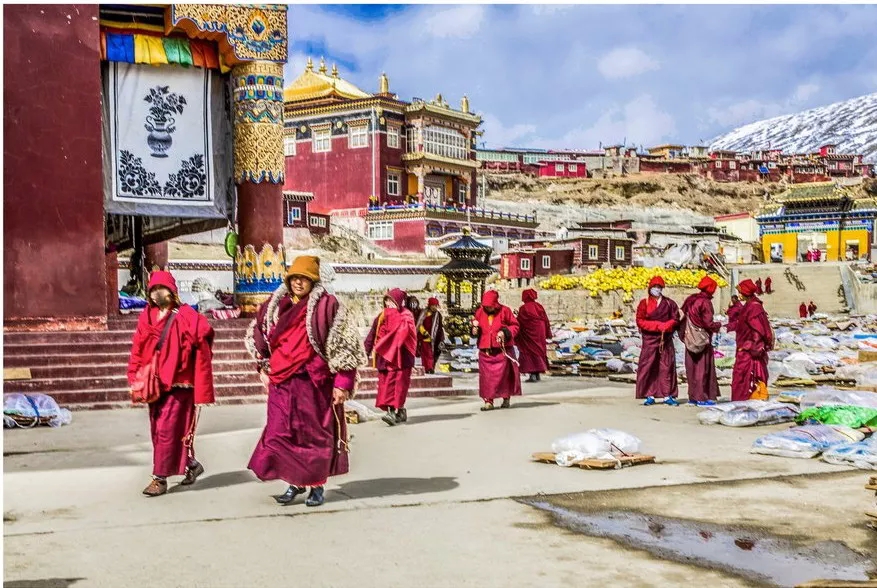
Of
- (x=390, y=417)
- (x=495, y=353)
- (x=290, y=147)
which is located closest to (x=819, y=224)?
(x=290, y=147)

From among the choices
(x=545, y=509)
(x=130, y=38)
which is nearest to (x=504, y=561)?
(x=545, y=509)

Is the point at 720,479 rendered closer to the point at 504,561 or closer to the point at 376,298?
the point at 504,561

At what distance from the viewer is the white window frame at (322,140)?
148ft

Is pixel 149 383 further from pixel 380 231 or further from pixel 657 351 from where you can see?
pixel 380 231

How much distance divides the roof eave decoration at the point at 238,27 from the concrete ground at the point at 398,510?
5.64 metres

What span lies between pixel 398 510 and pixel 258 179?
8.38 meters

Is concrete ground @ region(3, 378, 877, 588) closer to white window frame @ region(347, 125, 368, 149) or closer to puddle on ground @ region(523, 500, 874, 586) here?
puddle on ground @ region(523, 500, 874, 586)

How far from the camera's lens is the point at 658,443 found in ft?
28.6

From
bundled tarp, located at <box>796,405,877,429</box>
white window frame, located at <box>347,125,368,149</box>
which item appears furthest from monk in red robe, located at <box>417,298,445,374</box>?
white window frame, located at <box>347,125,368,149</box>

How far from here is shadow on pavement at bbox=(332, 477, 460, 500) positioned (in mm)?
6375

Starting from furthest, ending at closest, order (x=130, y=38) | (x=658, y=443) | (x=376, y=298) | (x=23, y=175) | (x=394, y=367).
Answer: (x=376, y=298)
(x=130, y=38)
(x=23, y=175)
(x=394, y=367)
(x=658, y=443)

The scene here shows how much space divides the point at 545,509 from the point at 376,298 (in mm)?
26197

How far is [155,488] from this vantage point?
623cm

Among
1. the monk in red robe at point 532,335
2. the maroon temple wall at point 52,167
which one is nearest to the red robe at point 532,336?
the monk in red robe at point 532,335
